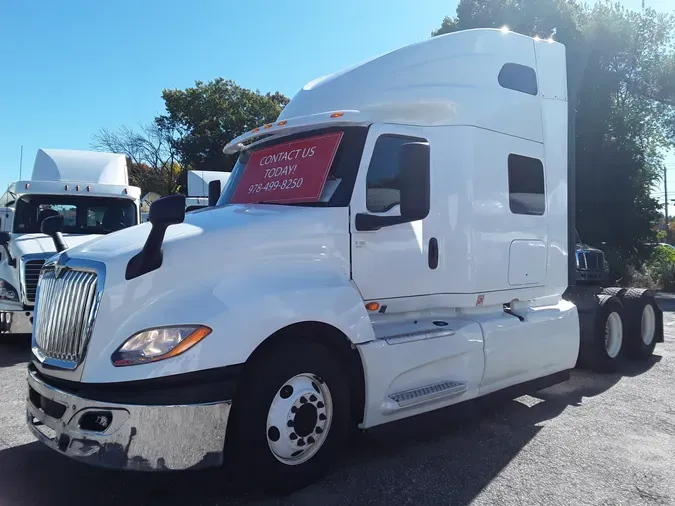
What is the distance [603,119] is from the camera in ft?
79.5

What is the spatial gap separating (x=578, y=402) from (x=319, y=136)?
4.18m

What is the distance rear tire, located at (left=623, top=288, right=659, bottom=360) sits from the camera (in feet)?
28.6

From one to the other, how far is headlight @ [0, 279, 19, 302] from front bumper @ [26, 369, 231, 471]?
632 cm

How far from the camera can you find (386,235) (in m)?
4.91

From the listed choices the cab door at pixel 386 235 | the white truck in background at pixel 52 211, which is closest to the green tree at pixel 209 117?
the white truck in background at pixel 52 211

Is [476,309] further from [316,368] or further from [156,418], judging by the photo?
[156,418]

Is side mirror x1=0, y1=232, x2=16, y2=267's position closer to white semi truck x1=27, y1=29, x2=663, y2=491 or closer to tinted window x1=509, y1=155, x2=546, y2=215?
white semi truck x1=27, y1=29, x2=663, y2=491

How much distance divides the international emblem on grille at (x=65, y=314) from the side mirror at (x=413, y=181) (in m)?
2.27

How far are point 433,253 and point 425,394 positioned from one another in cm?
121

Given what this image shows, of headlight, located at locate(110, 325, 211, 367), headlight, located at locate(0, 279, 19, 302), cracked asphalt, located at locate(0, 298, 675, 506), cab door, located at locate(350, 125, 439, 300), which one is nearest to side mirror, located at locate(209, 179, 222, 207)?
cab door, located at locate(350, 125, 439, 300)

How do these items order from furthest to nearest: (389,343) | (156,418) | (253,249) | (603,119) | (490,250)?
(603,119) → (490,250) → (389,343) → (253,249) → (156,418)

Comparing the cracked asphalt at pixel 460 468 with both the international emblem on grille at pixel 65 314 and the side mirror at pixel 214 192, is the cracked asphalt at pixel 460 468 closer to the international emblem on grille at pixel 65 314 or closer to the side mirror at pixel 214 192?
the international emblem on grille at pixel 65 314

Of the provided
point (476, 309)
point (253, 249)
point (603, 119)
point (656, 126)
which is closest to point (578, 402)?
point (476, 309)

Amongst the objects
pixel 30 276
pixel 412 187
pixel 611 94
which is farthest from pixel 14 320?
pixel 611 94
